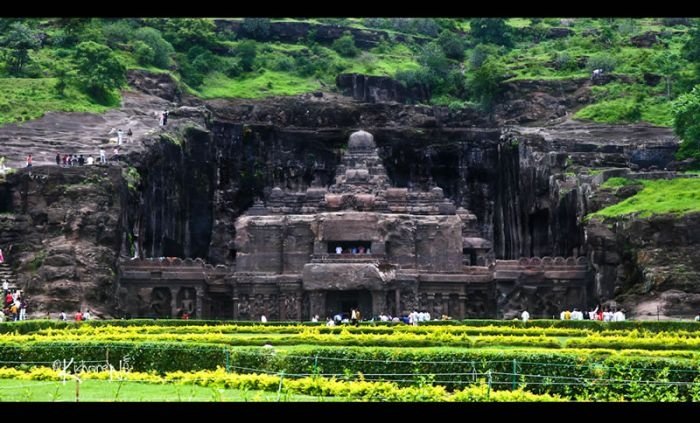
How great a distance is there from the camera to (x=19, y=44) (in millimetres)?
88000

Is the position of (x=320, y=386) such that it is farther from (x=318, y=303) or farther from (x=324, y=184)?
(x=324, y=184)

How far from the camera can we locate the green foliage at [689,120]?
67.1 meters

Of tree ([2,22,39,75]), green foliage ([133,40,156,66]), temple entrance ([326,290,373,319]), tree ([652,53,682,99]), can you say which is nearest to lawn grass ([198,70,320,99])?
green foliage ([133,40,156,66])

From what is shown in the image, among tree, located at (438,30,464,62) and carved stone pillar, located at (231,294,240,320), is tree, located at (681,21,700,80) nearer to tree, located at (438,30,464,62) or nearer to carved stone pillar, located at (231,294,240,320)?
tree, located at (438,30,464,62)

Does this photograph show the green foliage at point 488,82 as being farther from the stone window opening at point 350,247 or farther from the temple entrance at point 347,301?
the temple entrance at point 347,301

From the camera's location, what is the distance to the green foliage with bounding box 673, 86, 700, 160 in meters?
67.1

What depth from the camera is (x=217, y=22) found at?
4299 inches

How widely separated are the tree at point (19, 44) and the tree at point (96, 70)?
9.09 m

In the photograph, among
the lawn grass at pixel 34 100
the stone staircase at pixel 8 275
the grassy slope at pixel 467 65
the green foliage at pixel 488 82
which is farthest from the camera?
the green foliage at pixel 488 82

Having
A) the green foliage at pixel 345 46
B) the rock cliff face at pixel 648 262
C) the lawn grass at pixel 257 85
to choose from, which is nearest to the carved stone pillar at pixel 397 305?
the rock cliff face at pixel 648 262

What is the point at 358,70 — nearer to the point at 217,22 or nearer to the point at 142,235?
the point at 217,22

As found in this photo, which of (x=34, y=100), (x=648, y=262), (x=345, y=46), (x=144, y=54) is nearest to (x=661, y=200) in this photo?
(x=648, y=262)

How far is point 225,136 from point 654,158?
102 ft
